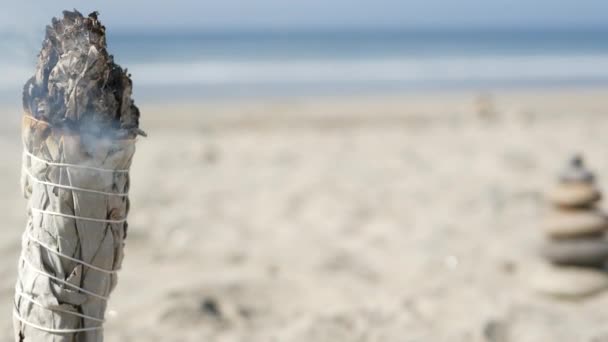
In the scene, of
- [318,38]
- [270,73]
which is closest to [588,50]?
[318,38]

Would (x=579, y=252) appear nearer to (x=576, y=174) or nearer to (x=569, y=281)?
(x=569, y=281)

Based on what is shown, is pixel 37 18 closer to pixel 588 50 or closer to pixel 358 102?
pixel 358 102

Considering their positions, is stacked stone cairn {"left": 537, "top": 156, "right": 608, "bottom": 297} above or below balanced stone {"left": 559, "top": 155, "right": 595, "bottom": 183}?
below

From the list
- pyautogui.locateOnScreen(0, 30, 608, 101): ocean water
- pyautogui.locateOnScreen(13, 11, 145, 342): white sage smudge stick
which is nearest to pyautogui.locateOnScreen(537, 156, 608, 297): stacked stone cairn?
pyautogui.locateOnScreen(13, 11, 145, 342): white sage smudge stick

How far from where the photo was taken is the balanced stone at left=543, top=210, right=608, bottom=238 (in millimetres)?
4242

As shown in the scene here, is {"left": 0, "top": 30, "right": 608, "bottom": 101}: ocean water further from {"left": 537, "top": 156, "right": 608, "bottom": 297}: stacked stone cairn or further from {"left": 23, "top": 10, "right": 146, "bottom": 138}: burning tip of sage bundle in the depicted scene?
{"left": 23, "top": 10, "right": 146, "bottom": 138}: burning tip of sage bundle

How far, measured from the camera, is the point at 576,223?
4.25 m

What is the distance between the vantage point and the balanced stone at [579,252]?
4.24 meters

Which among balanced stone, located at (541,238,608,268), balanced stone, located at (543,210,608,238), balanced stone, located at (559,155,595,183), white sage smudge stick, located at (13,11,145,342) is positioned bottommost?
white sage smudge stick, located at (13,11,145,342)

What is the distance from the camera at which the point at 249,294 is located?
4.17 meters

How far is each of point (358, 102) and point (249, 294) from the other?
986cm

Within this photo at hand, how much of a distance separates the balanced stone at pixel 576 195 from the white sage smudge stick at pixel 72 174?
298 centimetres

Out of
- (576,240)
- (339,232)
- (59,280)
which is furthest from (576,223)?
(59,280)

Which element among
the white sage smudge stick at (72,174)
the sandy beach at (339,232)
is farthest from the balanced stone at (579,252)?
the white sage smudge stick at (72,174)
